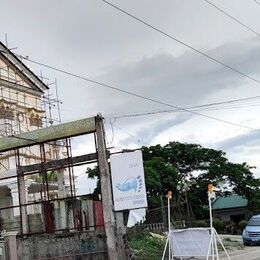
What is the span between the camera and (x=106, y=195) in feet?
70.9

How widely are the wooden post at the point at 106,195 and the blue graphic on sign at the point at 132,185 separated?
16.3 inches

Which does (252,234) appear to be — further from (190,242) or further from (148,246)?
(190,242)

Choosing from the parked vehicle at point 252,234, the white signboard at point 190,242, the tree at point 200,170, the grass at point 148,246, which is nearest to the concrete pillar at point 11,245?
the grass at point 148,246

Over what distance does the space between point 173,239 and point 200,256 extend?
40.0 inches

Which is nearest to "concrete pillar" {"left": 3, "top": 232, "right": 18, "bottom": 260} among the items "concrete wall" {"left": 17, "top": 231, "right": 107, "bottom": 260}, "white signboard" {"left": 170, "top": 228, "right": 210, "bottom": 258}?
"concrete wall" {"left": 17, "top": 231, "right": 107, "bottom": 260}

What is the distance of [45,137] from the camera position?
77.4 ft

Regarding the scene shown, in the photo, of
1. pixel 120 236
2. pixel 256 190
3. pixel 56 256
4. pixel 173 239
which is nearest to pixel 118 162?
pixel 120 236

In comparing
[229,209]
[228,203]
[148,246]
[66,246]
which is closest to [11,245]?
[66,246]

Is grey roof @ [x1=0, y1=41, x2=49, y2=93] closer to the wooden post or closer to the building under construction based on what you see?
the building under construction

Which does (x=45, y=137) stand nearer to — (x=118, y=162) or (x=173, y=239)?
(x=118, y=162)

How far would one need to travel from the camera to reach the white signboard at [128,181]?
21.7 m

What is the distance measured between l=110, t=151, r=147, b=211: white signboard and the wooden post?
0.27 meters

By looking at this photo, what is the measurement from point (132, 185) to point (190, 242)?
234 inches

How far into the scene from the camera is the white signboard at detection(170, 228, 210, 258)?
1577cm
